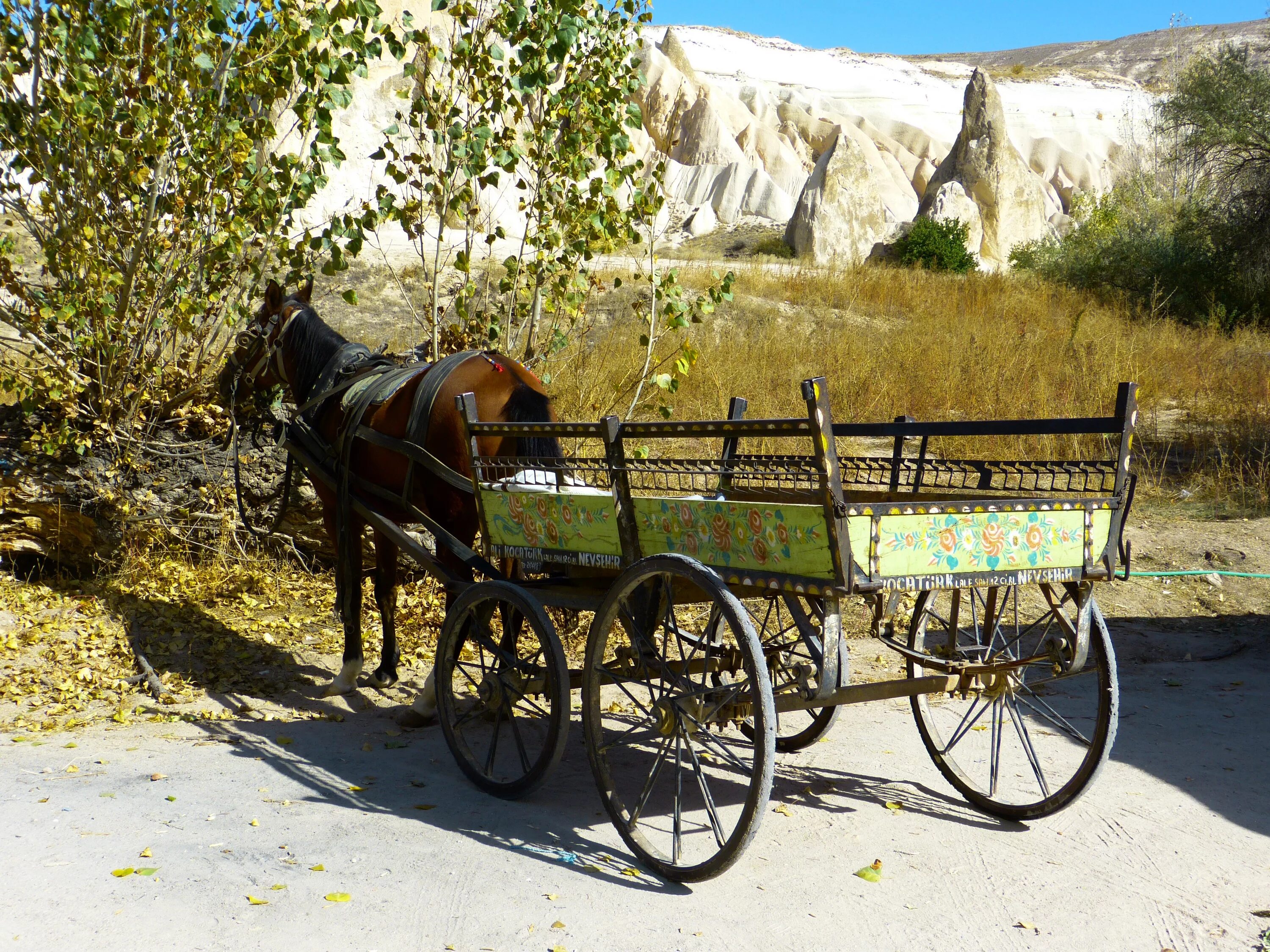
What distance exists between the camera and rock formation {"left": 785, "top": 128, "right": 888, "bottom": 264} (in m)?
30.5

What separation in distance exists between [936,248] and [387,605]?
68.9ft

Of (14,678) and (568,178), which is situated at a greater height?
(568,178)

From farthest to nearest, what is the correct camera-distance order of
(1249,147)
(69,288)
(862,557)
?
(1249,147), (69,288), (862,557)

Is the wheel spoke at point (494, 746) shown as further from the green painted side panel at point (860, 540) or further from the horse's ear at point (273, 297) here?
the horse's ear at point (273, 297)

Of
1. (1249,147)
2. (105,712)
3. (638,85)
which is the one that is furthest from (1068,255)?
(105,712)

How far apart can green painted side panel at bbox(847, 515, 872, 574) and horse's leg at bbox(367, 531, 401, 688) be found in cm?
282

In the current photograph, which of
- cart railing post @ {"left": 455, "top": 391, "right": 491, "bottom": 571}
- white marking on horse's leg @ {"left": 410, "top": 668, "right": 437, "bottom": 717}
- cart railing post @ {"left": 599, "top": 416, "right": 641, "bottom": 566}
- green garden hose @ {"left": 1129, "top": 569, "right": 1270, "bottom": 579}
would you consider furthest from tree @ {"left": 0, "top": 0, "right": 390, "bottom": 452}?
green garden hose @ {"left": 1129, "top": 569, "right": 1270, "bottom": 579}

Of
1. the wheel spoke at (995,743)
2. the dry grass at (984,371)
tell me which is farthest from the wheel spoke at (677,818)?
the dry grass at (984,371)

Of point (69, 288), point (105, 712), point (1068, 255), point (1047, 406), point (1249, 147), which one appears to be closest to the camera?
point (105, 712)

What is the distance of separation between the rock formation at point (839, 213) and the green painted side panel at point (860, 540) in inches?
1082

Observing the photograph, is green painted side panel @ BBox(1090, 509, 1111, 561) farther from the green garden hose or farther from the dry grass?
the dry grass

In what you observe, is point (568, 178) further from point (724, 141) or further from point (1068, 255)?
point (724, 141)

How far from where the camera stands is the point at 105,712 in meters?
4.97

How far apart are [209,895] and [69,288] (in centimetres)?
453
